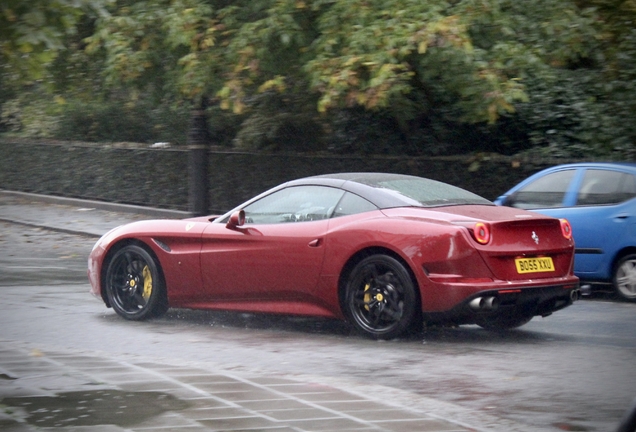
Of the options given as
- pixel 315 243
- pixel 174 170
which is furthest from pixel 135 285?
pixel 174 170

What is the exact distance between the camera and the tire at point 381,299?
8070 millimetres

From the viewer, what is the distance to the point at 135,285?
9766 millimetres

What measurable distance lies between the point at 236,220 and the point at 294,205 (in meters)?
0.53

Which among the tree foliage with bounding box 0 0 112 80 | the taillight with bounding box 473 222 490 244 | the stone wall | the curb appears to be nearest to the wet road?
the taillight with bounding box 473 222 490 244

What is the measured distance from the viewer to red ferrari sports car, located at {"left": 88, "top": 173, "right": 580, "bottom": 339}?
313 inches

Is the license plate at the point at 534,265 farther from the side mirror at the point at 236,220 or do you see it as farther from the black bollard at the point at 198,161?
the black bollard at the point at 198,161

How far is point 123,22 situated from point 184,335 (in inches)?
371

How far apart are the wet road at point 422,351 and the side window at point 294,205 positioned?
997 millimetres

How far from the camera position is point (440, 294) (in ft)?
26.0

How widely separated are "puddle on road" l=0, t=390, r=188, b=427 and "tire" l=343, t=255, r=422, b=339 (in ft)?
8.45

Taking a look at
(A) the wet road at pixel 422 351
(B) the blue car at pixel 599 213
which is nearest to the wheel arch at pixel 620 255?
(B) the blue car at pixel 599 213

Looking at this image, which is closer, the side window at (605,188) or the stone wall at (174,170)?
the side window at (605,188)

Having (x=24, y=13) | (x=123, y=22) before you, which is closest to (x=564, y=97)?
(x=123, y=22)

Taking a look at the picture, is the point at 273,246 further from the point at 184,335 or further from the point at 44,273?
the point at 44,273
